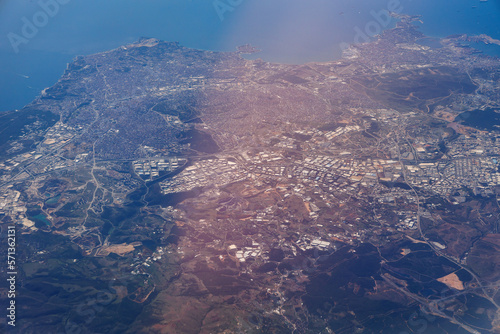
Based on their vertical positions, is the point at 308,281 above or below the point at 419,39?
below

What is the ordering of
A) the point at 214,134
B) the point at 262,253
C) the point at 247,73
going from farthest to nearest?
the point at 247,73 → the point at 214,134 → the point at 262,253

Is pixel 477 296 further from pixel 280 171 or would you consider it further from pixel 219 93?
pixel 219 93

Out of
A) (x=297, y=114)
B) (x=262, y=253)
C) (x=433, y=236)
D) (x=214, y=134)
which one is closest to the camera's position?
(x=262, y=253)

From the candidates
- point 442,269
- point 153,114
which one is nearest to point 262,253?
point 442,269

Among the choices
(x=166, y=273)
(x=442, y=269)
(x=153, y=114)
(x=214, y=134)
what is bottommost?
(x=442, y=269)

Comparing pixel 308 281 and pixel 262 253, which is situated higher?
pixel 262 253

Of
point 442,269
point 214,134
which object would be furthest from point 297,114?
point 442,269

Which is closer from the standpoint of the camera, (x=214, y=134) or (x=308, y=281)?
(x=308, y=281)

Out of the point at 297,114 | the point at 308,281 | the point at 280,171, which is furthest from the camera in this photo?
the point at 297,114

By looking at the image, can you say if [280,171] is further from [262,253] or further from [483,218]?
[483,218]
